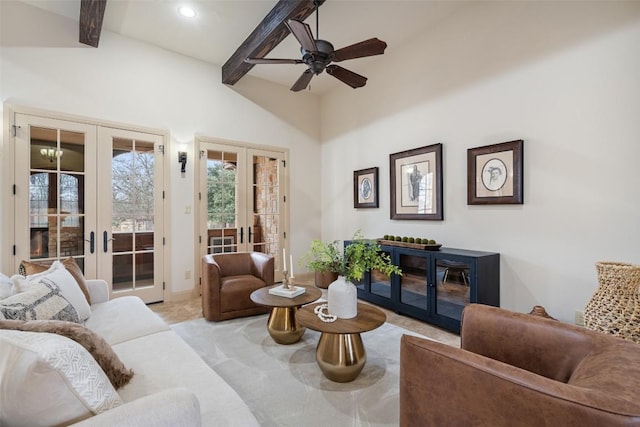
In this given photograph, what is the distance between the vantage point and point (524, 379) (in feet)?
3.07

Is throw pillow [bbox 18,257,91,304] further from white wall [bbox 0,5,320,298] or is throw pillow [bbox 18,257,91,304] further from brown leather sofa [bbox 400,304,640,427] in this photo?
brown leather sofa [bbox 400,304,640,427]

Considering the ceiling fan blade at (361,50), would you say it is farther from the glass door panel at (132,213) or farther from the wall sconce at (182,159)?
the glass door panel at (132,213)

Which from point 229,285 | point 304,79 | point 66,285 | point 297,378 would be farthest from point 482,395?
point 304,79

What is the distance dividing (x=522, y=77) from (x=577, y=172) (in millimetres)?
1063

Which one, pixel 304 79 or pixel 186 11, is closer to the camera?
pixel 304 79

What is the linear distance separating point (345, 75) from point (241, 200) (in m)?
2.60

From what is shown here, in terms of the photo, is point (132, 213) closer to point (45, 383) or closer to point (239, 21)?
point (239, 21)

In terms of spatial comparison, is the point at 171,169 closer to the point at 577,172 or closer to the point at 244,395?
the point at 244,395

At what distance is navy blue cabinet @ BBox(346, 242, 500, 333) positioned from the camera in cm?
286

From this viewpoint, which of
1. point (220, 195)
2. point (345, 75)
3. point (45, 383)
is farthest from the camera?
point (220, 195)

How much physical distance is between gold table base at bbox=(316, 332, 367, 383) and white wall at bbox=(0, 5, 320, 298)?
2.89 meters

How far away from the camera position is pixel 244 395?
6.40 ft

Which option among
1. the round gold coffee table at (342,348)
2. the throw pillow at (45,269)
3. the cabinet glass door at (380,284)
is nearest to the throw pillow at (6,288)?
the throw pillow at (45,269)

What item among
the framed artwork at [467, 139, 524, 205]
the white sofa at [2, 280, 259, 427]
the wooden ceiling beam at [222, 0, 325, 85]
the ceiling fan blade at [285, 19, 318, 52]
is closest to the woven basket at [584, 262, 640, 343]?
the framed artwork at [467, 139, 524, 205]
